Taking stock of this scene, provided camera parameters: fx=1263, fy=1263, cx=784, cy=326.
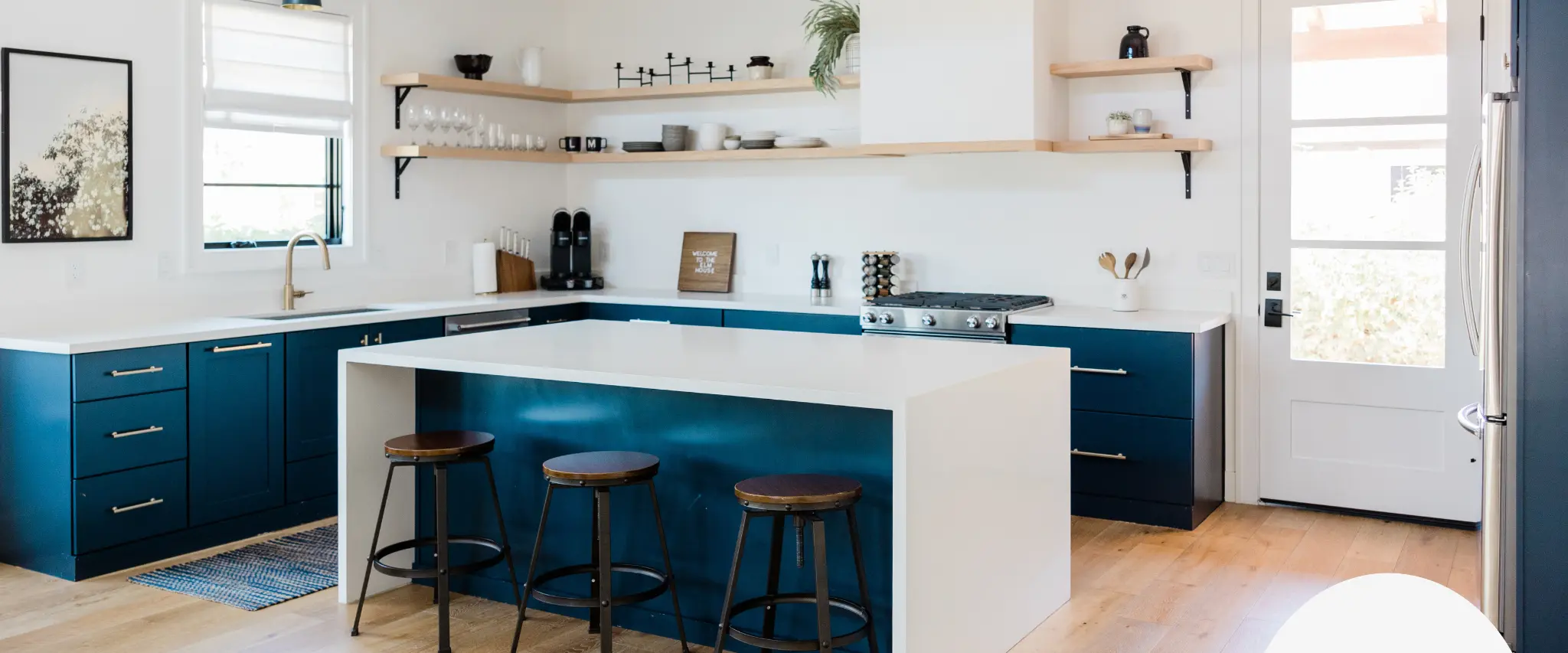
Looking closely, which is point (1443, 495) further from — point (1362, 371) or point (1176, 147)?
point (1176, 147)

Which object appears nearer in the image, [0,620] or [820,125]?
[0,620]

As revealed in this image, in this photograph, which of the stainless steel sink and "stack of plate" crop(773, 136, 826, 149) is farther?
"stack of plate" crop(773, 136, 826, 149)

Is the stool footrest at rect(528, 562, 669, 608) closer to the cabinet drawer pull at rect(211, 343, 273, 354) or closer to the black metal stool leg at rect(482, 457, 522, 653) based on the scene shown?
the black metal stool leg at rect(482, 457, 522, 653)

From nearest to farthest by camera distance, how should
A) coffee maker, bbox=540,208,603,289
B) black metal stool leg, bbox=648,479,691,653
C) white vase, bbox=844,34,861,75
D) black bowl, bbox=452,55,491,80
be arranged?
1. black metal stool leg, bbox=648,479,691,653
2. white vase, bbox=844,34,861,75
3. black bowl, bbox=452,55,491,80
4. coffee maker, bbox=540,208,603,289

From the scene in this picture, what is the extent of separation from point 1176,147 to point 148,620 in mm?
3996

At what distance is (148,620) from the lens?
12.2 ft

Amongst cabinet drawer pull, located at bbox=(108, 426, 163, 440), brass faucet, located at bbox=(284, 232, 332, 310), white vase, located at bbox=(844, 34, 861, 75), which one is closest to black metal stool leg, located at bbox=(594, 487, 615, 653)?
cabinet drawer pull, located at bbox=(108, 426, 163, 440)

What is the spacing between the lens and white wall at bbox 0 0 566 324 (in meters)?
4.63

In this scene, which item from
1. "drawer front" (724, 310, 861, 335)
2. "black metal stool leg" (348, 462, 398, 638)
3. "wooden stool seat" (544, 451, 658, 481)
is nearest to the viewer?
"wooden stool seat" (544, 451, 658, 481)

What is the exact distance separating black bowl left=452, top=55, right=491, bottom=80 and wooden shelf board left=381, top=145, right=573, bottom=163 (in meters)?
0.36

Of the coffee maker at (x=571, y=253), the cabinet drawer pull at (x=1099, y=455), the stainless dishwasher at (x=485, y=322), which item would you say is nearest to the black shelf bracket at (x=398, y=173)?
the stainless dishwasher at (x=485, y=322)

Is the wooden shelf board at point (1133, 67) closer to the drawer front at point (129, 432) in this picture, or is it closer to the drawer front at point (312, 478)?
the drawer front at point (312, 478)

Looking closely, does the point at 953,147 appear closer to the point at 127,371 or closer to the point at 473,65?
the point at 473,65

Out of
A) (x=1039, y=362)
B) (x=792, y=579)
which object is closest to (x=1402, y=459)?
(x=1039, y=362)
